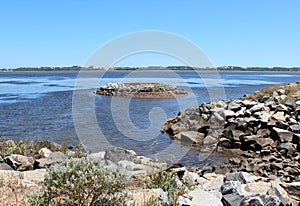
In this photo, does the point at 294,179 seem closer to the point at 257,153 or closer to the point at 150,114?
the point at 257,153

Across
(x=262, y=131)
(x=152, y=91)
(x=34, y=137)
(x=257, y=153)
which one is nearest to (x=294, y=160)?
(x=257, y=153)

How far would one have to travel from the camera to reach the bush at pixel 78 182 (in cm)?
316

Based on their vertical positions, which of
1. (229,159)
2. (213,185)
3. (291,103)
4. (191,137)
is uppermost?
(291,103)

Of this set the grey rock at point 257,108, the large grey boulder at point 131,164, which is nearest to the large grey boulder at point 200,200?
the large grey boulder at point 131,164

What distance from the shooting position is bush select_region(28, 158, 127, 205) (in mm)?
3158

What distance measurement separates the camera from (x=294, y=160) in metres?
8.68

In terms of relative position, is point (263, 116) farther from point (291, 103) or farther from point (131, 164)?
point (131, 164)

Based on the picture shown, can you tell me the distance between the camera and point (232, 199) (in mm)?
4160

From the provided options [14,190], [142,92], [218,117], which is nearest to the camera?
[14,190]

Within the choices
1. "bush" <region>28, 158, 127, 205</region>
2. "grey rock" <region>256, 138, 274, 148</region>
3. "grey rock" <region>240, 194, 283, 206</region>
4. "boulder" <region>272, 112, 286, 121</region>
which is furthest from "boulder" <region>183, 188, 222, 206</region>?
"boulder" <region>272, 112, 286, 121</region>

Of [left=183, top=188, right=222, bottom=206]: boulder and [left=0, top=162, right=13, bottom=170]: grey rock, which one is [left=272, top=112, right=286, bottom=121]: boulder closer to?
[left=183, top=188, right=222, bottom=206]: boulder

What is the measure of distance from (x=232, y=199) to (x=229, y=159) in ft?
17.5

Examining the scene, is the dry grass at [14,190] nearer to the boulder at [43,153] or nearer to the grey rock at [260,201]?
the boulder at [43,153]

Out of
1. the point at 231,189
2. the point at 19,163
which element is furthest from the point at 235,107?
the point at 19,163
